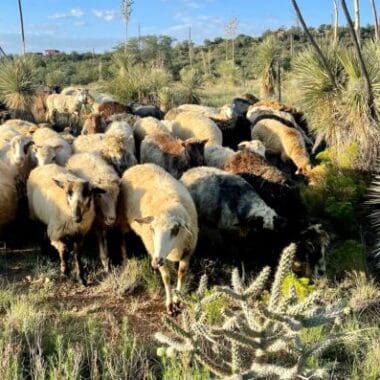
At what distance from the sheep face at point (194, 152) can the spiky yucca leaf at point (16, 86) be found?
310 inches

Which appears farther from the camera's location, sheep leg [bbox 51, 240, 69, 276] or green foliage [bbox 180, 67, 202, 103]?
green foliage [bbox 180, 67, 202, 103]

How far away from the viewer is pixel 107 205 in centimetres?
780

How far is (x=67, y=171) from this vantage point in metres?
8.73

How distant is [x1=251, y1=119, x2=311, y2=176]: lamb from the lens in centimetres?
1357

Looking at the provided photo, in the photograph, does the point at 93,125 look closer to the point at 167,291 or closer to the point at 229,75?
the point at 167,291

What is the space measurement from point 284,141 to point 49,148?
6.61 m

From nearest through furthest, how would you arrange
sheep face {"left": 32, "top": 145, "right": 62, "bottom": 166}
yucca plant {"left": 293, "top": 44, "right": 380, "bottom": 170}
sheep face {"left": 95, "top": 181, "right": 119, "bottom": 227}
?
1. sheep face {"left": 95, "top": 181, "right": 119, "bottom": 227}
2. sheep face {"left": 32, "top": 145, "right": 62, "bottom": 166}
3. yucca plant {"left": 293, "top": 44, "right": 380, "bottom": 170}

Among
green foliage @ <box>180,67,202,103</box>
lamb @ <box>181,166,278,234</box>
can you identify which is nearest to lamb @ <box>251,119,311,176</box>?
lamb @ <box>181,166,278,234</box>

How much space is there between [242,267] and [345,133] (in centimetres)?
492

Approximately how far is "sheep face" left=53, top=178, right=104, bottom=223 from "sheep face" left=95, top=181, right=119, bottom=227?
339 millimetres

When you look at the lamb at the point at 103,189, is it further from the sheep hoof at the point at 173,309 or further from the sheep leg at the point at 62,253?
the sheep hoof at the point at 173,309

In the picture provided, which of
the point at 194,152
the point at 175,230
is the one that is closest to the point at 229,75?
the point at 194,152

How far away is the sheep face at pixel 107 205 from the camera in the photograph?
7762 mm

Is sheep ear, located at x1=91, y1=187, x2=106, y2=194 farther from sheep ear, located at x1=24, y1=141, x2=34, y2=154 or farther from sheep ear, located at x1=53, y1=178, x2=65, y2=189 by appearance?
sheep ear, located at x1=24, y1=141, x2=34, y2=154
